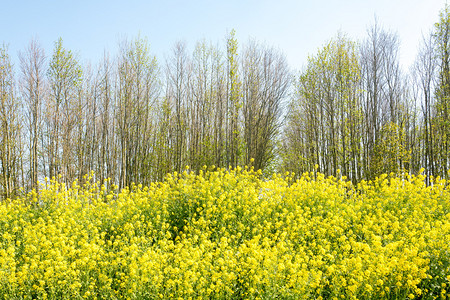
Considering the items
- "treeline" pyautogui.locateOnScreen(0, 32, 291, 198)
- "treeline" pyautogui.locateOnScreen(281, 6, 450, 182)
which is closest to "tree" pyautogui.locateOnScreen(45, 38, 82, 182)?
"treeline" pyautogui.locateOnScreen(0, 32, 291, 198)

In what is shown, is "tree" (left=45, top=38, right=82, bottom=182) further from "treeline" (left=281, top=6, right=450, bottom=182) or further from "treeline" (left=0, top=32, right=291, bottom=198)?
"treeline" (left=281, top=6, right=450, bottom=182)

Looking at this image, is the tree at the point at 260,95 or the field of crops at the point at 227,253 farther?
the tree at the point at 260,95

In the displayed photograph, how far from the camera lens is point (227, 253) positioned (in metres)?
4.70

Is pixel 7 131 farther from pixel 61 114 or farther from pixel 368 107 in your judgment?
pixel 368 107

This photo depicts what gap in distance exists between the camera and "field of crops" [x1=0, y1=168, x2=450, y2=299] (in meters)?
4.17

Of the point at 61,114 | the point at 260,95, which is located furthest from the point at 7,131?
the point at 260,95

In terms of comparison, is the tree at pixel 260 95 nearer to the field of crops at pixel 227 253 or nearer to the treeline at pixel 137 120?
the treeline at pixel 137 120

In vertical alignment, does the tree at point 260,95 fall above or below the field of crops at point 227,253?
above

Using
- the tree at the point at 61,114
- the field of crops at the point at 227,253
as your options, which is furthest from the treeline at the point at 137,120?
the field of crops at the point at 227,253

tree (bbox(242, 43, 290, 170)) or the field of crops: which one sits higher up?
tree (bbox(242, 43, 290, 170))

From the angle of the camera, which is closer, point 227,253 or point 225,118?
point 227,253

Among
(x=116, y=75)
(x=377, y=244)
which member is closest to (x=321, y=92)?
(x=116, y=75)

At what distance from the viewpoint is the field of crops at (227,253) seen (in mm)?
4168

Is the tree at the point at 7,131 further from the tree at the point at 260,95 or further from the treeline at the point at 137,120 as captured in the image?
the tree at the point at 260,95
